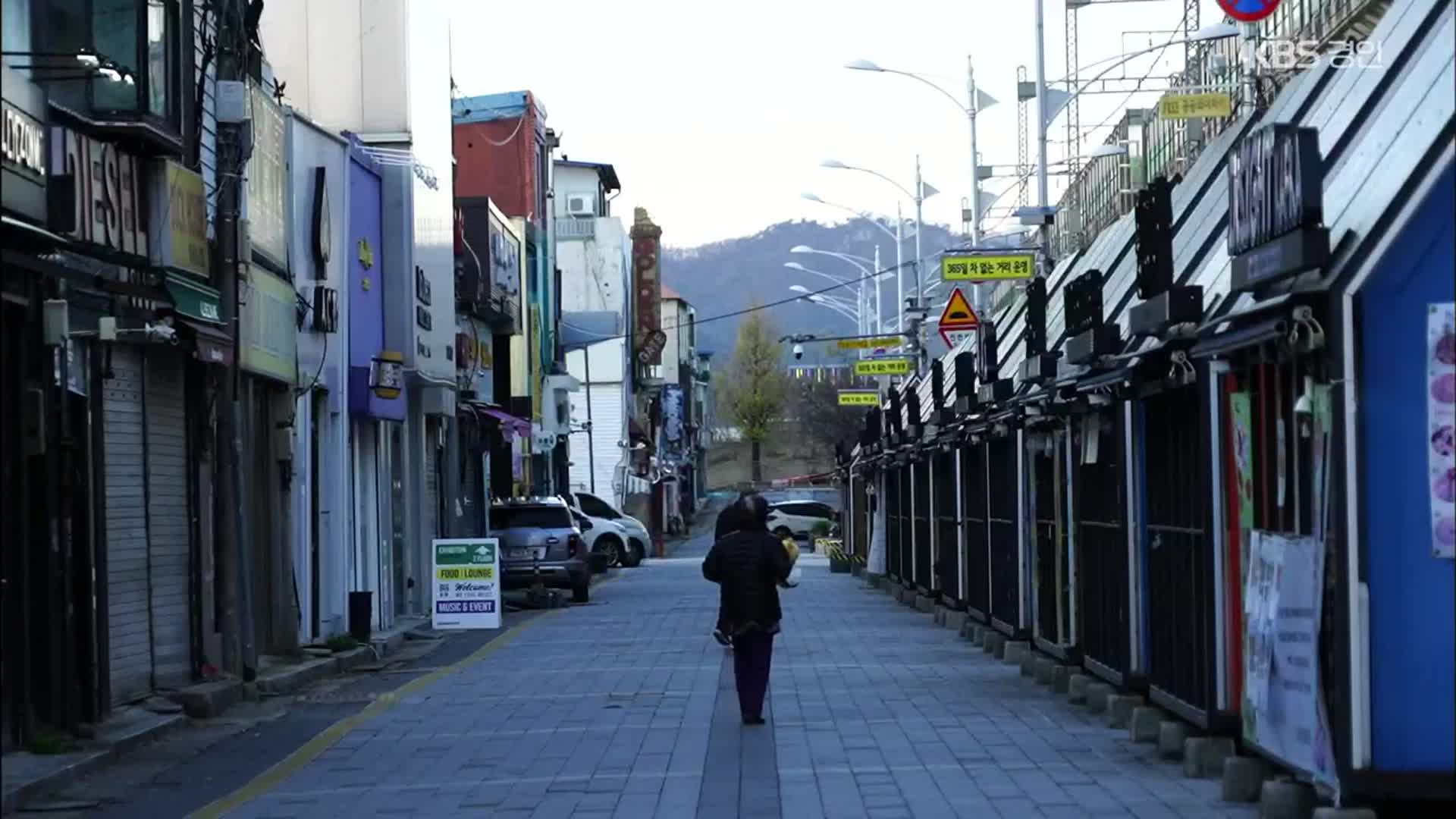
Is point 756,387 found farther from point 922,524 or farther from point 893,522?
point 922,524

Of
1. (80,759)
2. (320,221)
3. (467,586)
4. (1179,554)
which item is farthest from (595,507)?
(1179,554)

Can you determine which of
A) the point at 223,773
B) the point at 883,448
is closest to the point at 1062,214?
the point at 883,448

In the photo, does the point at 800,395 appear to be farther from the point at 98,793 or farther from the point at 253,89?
the point at 98,793

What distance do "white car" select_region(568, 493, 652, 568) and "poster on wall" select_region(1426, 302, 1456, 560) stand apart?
4361cm

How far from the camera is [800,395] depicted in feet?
477

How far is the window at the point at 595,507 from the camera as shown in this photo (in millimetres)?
55125

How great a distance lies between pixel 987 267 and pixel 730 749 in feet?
43.0

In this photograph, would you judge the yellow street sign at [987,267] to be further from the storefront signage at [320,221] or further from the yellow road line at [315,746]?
the storefront signage at [320,221]

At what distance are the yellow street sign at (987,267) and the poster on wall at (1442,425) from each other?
17134 millimetres

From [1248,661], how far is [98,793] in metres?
6.74

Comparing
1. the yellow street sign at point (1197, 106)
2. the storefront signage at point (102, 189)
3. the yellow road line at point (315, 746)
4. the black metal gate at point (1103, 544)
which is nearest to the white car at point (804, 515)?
the yellow road line at point (315, 746)

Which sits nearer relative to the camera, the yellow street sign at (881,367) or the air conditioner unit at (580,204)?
the yellow street sign at (881,367)

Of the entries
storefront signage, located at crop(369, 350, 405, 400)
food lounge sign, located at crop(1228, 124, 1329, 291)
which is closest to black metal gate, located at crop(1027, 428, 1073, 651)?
food lounge sign, located at crop(1228, 124, 1329, 291)

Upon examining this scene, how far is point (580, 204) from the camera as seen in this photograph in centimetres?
8394
